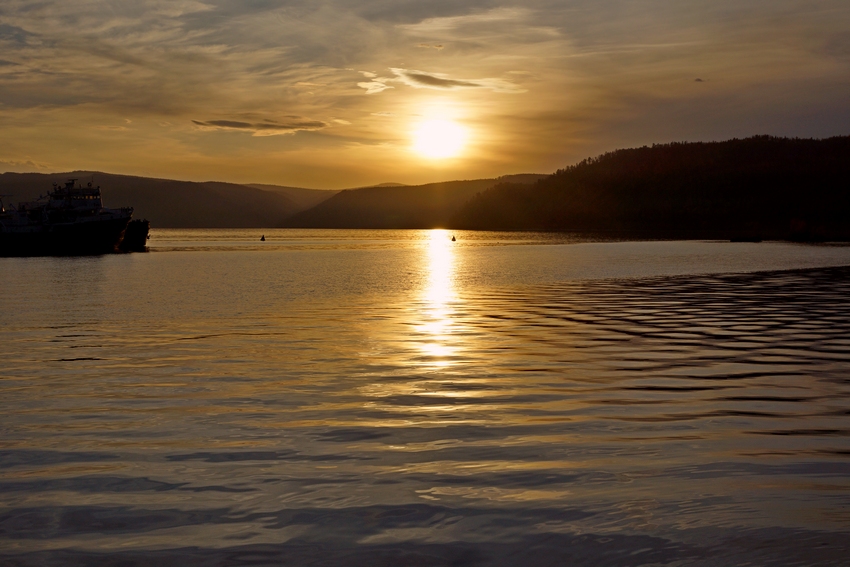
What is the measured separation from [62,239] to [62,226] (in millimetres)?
2692

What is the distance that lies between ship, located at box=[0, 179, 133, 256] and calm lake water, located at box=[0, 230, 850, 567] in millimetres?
115839

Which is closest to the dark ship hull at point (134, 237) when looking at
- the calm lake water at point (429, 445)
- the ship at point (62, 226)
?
the ship at point (62, 226)

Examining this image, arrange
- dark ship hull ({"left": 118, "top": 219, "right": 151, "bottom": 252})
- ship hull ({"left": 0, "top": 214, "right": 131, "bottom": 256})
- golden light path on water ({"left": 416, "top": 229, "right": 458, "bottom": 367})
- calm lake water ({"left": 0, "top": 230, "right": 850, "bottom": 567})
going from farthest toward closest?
dark ship hull ({"left": 118, "top": 219, "right": 151, "bottom": 252}) → ship hull ({"left": 0, "top": 214, "right": 131, "bottom": 256}) → golden light path on water ({"left": 416, "top": 229, "right": 458, "bottom": 367}) → calm lake water ({"left": 0, "top": 230, "right": 850, "bottom": 567})

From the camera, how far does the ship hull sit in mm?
129125

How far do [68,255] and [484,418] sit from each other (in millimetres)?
133494

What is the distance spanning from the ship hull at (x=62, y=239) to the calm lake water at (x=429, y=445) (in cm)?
11566

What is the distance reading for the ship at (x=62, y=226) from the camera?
13000 centimetres

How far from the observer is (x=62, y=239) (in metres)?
132

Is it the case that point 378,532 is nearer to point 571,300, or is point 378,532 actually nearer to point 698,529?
point 698,529

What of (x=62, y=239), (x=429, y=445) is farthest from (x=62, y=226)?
(x=429, y=445)

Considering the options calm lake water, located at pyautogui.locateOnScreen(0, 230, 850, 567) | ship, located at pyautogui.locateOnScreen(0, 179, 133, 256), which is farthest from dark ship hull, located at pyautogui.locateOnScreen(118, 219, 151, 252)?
calm lake water, located at pyautogui.locateOnScreen(0, 230, 850, 567)

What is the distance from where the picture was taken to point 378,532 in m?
8.06

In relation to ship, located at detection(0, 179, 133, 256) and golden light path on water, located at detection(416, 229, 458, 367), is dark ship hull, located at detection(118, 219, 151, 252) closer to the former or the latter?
ship, located at detection(0, 179, 133, 256)

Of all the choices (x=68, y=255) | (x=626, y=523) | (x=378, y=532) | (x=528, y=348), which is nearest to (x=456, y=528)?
(x=378, y=532)
